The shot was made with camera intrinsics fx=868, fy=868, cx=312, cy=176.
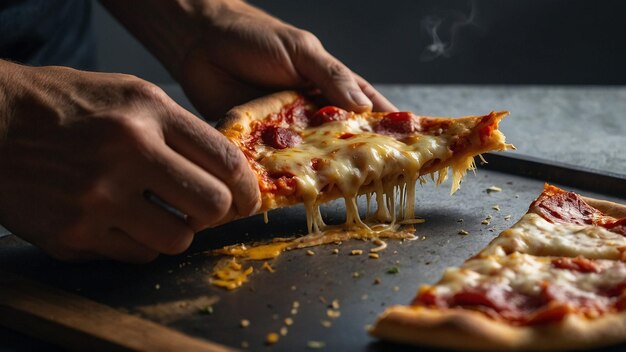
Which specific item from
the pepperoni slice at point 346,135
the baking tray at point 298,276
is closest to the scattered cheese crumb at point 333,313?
the baking tray at point 298,276

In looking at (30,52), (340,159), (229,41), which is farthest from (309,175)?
(30,52)

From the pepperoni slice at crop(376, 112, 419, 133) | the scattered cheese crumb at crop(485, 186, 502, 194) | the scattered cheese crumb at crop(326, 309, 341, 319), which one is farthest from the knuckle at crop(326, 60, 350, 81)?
the scattered cheese crumb at crop(326, 309, 341, 319)

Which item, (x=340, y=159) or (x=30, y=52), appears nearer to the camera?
(x=340, y=159)

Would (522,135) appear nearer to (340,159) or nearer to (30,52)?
(340,159)

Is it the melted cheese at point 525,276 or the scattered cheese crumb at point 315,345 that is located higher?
the melted cheese at point 525,276

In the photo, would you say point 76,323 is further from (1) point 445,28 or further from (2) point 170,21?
(1) point 445,28

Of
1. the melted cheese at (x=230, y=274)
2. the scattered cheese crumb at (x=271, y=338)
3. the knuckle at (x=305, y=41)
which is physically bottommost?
the melted cheese at (x=230, y=274)

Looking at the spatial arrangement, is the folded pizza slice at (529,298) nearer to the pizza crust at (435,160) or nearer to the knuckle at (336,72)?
the pizza crust at (435,160)

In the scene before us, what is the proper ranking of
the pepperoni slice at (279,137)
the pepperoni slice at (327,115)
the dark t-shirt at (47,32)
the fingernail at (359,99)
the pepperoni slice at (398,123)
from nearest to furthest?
the pepperoni slice at (279,137) < the pepperoni slice at (398,123) < the pepperoni slice at (327,115) < the fingernail at (359,99) < the dark t-shirt at (47,32)
